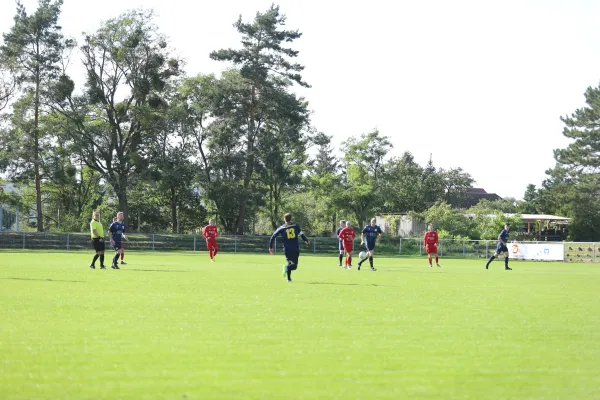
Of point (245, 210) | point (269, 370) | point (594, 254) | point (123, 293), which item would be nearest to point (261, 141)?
point (245, 210)

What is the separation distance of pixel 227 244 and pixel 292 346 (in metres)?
48.3

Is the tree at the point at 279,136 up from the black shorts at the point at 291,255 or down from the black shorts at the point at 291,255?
up

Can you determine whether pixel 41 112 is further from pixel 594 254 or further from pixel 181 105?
pixel 594 254

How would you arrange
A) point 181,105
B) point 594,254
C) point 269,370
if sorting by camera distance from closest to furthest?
point 269,370 → point 594,254 → point 181,105

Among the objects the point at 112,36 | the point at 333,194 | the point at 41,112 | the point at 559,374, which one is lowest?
the point at 559,374

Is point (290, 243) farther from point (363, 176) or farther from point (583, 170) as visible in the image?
point (583, 170)

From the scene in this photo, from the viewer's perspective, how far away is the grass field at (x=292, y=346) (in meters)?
6.40

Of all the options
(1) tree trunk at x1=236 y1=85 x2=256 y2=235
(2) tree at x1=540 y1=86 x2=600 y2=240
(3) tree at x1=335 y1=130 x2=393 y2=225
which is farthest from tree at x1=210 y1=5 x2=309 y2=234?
(2) tree at x1=540 y1=86 x2=600 y2=240

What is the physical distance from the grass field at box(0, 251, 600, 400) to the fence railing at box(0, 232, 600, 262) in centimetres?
3775

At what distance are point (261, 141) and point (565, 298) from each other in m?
47.2

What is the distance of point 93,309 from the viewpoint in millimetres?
11914

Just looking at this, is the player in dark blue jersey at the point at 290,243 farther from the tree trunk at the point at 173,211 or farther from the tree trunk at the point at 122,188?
the tree trunk at the point at 173,211

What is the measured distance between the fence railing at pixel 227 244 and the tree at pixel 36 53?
5121 mm

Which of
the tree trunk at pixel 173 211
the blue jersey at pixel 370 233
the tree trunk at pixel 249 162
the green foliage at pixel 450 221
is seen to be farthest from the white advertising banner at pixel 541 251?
A: the tree trunk at pixel 173 211
